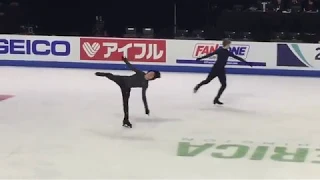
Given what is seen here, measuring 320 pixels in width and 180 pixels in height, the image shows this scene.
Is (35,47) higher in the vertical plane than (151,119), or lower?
higher

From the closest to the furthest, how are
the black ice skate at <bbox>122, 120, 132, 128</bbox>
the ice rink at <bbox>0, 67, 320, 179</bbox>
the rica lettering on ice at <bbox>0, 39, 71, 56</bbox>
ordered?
1. the ice rink at <bbox>0, 67, 320, 179</bbox>
2. the black ice skate at <bbox>122, 120, 132, 128</bbox>
3. the rica lettering on ice at <bbox>0, 39, 71, 56</bbox>

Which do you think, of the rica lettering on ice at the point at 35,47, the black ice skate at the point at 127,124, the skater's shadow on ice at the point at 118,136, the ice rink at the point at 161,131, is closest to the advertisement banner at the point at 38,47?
the rica lettering on ice at the point at 35,47

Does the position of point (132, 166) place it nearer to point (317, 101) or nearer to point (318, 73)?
point (317, 101)

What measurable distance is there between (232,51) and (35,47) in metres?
5.35

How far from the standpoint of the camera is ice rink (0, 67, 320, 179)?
23.2ft

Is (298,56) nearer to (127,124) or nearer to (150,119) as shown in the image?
(150,119)

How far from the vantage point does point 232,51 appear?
15.8 metres

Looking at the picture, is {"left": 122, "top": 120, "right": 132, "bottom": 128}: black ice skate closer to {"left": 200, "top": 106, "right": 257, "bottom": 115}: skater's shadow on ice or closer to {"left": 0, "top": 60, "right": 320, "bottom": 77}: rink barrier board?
{"left": 200, "top": 106, "right": 257, "bottom": 115}: skater's shadow on ice

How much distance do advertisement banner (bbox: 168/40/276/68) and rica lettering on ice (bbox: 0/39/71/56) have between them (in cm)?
293

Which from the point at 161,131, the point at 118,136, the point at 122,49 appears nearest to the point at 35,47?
the point at 122,49

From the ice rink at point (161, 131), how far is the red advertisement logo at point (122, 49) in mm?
2200

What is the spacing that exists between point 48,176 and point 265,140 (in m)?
3.34

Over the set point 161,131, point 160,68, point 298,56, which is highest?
point 298,56

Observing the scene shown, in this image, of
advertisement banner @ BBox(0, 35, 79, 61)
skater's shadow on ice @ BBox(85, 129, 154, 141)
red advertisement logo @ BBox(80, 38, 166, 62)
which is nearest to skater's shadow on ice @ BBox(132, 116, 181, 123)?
skater's shadow on ice @ BBox(85, 129, 154, 141)
